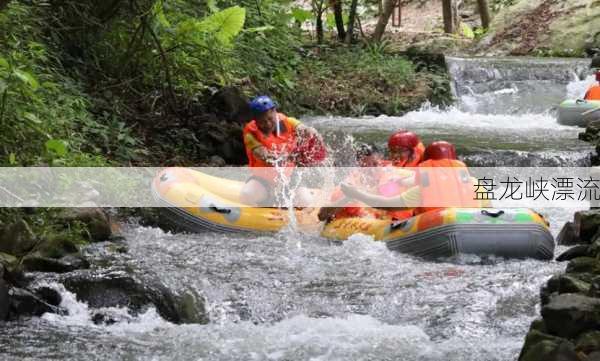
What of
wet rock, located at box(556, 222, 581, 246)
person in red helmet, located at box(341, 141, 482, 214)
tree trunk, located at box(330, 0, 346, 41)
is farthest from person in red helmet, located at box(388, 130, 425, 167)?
tree trunk, located at box(330, 0, 346, 41)

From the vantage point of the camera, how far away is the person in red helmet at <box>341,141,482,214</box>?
7.13 meters

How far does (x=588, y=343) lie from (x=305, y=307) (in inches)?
82.0

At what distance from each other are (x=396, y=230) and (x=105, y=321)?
2.71 meters

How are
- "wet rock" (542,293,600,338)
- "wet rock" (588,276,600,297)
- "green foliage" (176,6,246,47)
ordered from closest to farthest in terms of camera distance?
"wet rock" (542,293,600,338) → "wet rock" (588,276,600,297) → "green foliage" (176,6,246,47)

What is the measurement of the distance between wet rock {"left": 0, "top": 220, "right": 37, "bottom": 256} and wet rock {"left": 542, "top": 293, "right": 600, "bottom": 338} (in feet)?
11.7

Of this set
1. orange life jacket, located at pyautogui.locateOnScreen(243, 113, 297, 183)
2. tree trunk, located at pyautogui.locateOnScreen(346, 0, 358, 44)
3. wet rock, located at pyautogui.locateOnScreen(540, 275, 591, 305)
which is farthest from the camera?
tree trunk, located at pyautogui.locateOnScreen(346, 0, 358, 44)

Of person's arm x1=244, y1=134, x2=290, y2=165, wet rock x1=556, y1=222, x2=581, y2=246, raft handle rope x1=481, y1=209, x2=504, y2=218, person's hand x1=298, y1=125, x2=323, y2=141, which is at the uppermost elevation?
person's hand x1=298, y1=125, x2=323, y2=141

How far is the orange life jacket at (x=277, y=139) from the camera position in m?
8.20

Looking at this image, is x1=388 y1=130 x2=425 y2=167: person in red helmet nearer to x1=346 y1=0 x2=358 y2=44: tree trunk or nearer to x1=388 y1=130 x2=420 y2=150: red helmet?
x1=388 y1=130 x2=420 y2=150: red helmet

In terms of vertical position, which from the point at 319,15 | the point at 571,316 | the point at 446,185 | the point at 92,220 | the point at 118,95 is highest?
the point at 319,15

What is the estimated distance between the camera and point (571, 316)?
439 centimetres

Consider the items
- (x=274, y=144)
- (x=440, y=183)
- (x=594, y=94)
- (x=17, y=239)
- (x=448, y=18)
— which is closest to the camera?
(x=17, y=239)

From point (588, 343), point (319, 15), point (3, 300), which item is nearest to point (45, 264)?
point (3, 300)

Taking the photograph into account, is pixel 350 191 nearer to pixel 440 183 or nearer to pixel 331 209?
pixel 331 209
